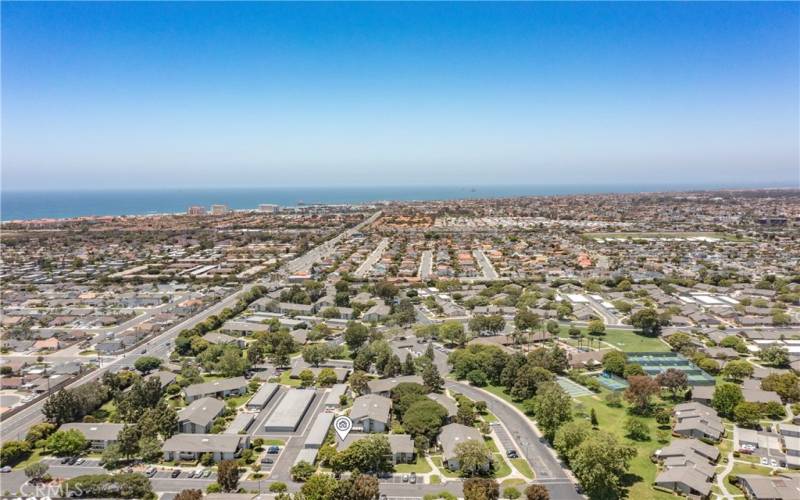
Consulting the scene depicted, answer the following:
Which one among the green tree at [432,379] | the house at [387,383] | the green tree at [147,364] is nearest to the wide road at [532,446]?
the green tree at [432,379]

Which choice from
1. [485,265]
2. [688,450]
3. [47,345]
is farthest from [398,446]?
[485,265]

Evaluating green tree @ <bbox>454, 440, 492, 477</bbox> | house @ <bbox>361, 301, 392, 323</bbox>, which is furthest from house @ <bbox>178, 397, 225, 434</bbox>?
house @ <bbox>361, 301, 392, 323</bbox>

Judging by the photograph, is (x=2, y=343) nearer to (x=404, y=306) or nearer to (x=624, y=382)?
(x=404, y=306)

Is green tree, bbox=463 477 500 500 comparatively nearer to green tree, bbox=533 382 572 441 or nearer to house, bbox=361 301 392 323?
green tree, bbox=533 382 572 441

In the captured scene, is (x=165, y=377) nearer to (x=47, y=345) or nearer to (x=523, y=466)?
(x=47, y=345)

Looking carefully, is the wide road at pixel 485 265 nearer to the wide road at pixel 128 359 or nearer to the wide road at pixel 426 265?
the wide road at pixel 426 265

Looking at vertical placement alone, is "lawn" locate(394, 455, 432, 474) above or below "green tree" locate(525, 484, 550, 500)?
below
